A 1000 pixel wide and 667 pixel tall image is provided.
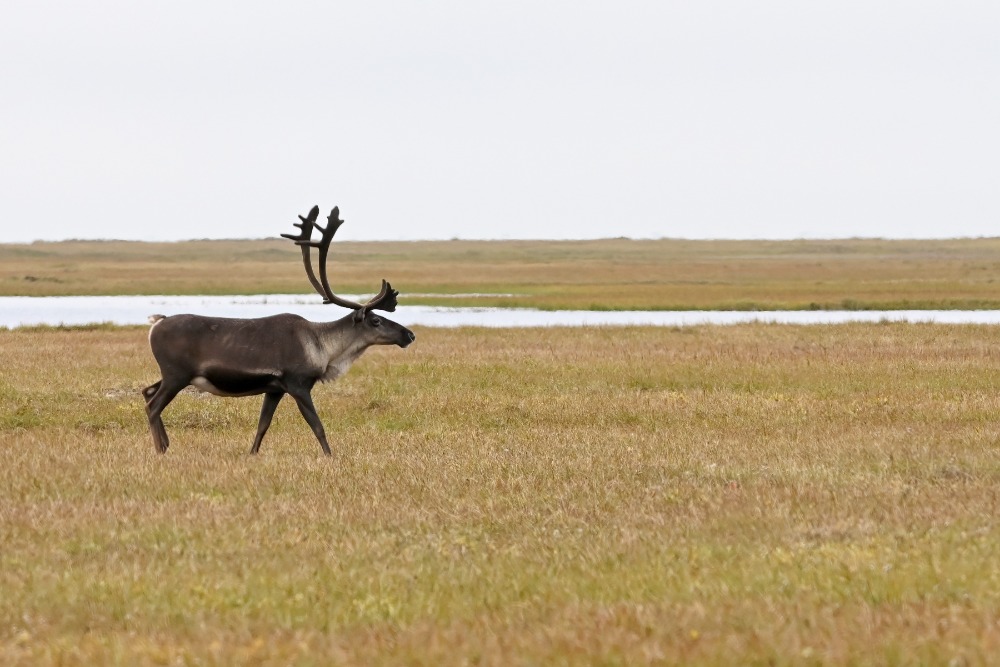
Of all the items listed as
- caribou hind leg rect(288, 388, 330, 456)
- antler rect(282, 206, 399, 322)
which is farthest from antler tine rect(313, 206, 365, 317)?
caribou hind leg rect(288, 388, 330, 456)

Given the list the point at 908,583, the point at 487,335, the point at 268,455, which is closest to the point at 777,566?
the point at 908,583

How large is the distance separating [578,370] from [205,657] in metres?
18.4

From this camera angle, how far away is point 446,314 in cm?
5025

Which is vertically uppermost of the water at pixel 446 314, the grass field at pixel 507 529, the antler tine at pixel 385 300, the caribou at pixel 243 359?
the antler tine at pixel 385 300

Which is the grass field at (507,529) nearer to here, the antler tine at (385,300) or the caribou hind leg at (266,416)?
the caribou hind leg at (266,416)

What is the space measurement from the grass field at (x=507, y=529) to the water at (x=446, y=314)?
21.4 metres

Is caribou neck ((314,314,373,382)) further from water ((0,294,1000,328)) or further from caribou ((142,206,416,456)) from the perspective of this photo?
water ((0,294,1000,328))

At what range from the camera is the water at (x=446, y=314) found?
141ft

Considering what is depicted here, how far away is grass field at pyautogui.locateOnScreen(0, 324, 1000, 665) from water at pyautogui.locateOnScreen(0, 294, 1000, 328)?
2144 cm

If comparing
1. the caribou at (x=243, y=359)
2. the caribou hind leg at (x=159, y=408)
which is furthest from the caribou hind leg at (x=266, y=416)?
the caribou hind leg at (x=159, y=408)

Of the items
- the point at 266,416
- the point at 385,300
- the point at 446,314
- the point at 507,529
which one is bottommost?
the point at 446,314

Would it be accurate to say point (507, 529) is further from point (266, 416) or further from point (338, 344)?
point (338, 344)

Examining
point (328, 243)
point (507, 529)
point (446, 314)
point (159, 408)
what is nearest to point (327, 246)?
point (328, 243)

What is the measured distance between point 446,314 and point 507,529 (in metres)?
40.1
